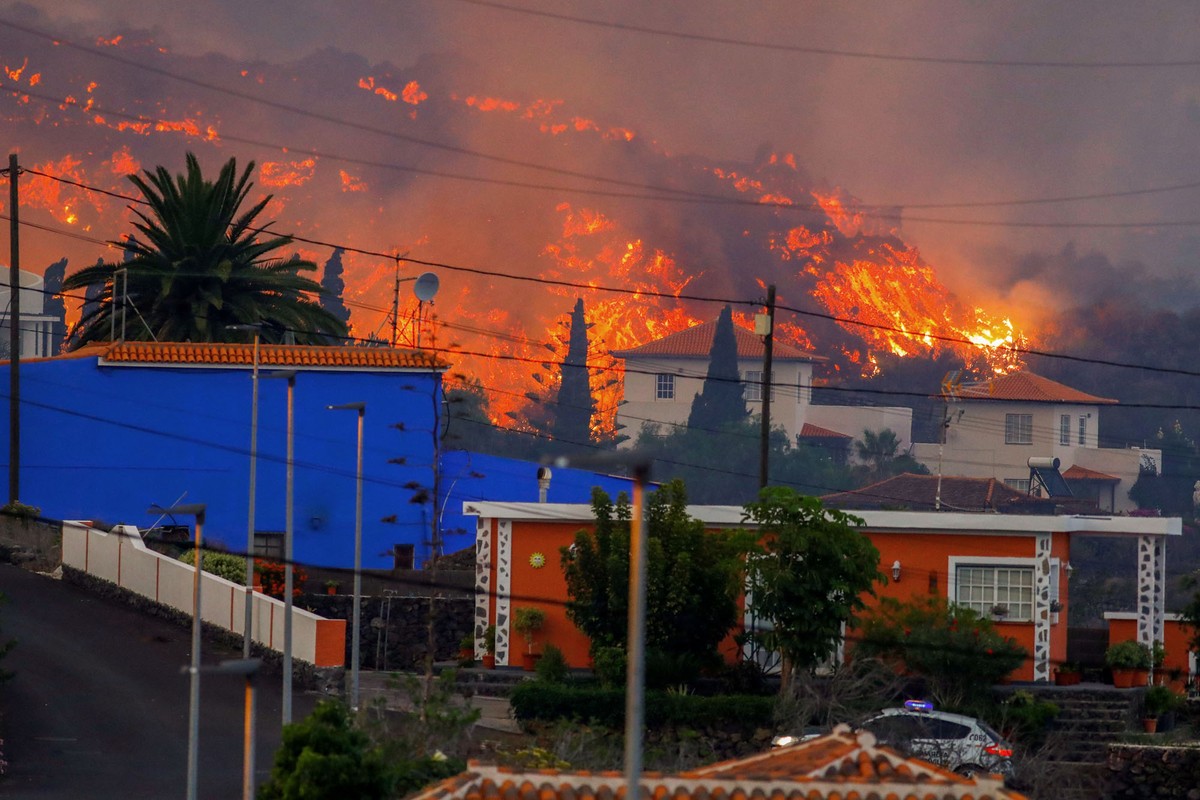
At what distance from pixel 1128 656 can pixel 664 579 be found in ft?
39.8

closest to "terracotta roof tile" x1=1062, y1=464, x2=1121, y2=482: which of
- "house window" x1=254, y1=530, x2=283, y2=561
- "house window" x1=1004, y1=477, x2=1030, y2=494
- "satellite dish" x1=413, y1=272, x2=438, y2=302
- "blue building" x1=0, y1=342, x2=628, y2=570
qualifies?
"house window" x1=1004, y1=477, x2=1030, y2=494

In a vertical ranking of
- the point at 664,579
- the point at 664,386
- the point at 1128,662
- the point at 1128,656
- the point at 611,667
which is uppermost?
the point at 664,386

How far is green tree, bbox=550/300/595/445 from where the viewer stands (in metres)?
159

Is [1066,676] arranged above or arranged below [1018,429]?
below

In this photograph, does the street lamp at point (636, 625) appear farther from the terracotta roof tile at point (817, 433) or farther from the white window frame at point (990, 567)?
the terracotta roof tile at point (817, 433)

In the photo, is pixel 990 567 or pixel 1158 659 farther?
pixel 990 567

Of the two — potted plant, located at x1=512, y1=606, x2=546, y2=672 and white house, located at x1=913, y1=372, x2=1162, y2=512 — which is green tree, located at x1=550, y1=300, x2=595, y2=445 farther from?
potted plant, located at x1=512, y1=606, x2=546, y2=672

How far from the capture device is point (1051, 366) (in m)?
178

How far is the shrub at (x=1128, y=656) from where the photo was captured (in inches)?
1575

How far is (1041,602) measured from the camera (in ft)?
134

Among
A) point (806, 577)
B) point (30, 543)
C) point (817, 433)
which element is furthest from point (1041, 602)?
point (817, 433)

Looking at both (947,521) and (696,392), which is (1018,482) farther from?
(947,521)

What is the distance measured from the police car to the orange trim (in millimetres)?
12703

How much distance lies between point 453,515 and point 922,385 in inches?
5309
